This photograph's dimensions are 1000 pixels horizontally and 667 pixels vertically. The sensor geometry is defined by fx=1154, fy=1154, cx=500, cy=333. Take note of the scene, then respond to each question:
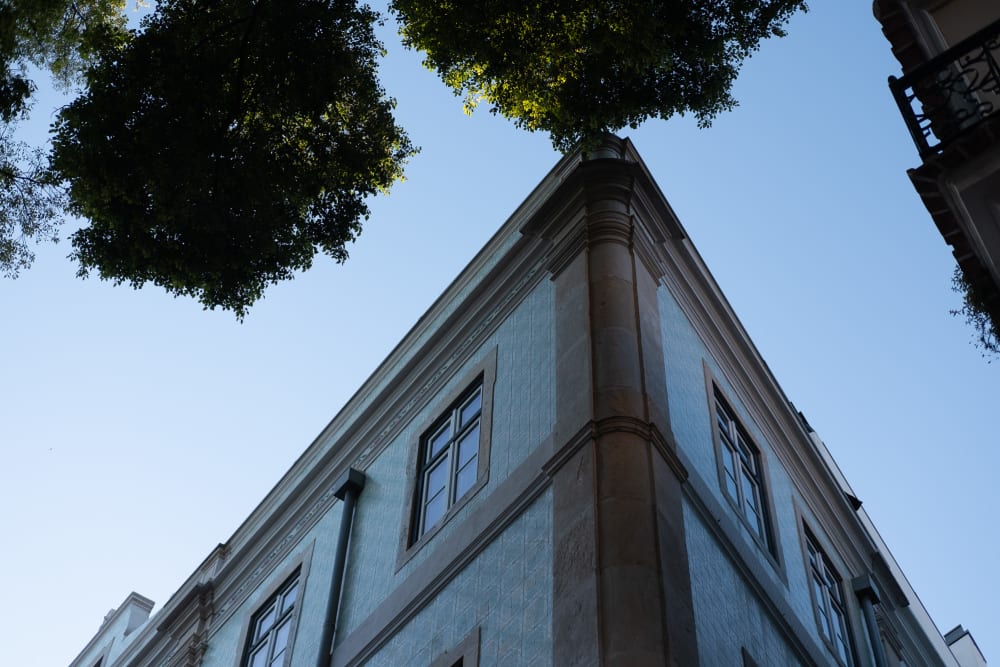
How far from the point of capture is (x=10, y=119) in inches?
412

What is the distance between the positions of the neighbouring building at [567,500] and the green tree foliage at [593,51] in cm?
160

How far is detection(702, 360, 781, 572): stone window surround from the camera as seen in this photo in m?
12.2

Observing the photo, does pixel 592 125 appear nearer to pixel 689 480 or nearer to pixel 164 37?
pixel 689 480

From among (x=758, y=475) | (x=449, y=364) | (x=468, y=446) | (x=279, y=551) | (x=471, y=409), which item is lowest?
(x=468, y=446)

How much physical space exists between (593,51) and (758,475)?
5640 mm

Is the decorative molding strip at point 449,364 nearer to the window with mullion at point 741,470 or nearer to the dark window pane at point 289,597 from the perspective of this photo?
the dark window pane at point 289,597

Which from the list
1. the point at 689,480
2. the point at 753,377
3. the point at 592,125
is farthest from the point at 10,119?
the point at 753,377

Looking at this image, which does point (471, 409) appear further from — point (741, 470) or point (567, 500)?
point (567, 500)

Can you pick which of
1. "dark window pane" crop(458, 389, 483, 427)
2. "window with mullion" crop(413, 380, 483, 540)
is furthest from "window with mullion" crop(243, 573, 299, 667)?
"dark window pane" crop(458, 389, 483, 427)

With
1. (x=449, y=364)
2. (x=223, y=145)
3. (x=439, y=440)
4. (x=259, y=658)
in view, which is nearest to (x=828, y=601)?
(x=439, y=440)

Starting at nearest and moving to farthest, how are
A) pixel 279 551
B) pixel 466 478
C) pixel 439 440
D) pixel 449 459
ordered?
pixel 466 478 < pixel 449 459 < pixel 439 440 < pixel 279 551

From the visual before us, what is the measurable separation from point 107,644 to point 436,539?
13975 mm

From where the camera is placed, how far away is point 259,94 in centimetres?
1149

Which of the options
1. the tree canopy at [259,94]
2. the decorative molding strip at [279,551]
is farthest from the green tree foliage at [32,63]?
the decorative molding strip at [279,551]
